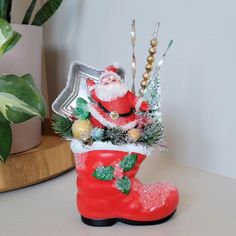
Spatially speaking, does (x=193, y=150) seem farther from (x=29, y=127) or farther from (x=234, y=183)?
(x=29, y=127)

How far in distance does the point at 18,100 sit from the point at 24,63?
150 millimetres

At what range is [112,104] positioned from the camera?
0.37 metres

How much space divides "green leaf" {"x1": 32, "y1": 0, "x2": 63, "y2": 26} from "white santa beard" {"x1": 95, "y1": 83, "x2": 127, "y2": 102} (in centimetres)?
31

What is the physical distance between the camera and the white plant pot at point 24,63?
1.74ft

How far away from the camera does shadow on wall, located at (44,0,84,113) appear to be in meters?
0.75

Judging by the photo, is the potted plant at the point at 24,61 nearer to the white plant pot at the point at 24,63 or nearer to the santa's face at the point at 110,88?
the white plant pot at the point at 24,63

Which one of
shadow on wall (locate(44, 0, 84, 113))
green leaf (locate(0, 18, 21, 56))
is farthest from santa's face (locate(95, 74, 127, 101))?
shadow on wall (locate(44, 0, 84, 113))

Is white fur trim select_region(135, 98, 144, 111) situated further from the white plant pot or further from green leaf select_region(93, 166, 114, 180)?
the white plant pot

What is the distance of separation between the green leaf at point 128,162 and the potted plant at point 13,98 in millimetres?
119

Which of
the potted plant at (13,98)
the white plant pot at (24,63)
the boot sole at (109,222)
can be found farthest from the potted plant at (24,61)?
the boot sole at (109,222)

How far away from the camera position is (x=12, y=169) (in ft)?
1.64

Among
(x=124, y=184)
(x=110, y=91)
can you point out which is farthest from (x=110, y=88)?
(x=124, y=184)

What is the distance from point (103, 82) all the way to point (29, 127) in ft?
0.81

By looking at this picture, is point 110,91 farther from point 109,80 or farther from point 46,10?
point 46,10
